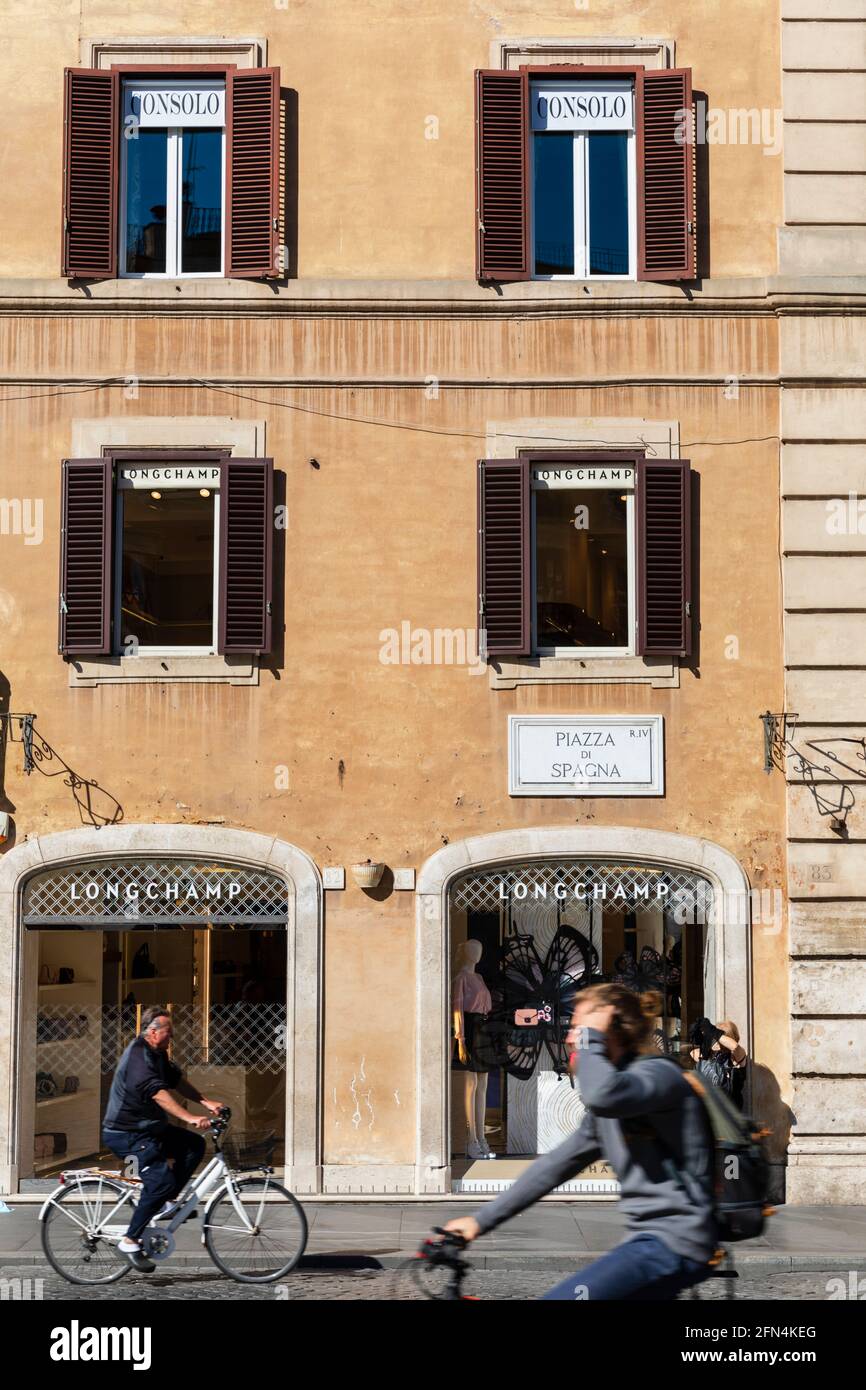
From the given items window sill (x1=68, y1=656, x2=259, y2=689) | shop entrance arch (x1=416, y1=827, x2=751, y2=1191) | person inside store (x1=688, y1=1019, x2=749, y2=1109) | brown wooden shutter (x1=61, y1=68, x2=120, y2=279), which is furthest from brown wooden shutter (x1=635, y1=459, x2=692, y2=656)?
brown wooden shutter (x1=61, y1=68, x2=120, y2=279)

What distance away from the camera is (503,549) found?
15.1m

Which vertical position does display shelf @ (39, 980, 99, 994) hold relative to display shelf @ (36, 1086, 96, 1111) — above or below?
above

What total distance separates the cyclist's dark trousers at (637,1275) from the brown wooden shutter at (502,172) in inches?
431

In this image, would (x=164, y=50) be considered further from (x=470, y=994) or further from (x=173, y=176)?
(x=470, y=994)

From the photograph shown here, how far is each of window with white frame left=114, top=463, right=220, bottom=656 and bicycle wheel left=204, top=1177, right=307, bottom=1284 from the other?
573 cm

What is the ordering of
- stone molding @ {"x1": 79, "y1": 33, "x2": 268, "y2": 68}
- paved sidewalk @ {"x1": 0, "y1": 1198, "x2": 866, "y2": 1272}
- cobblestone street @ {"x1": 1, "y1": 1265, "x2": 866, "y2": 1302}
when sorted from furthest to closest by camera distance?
stone molding @ {"x1": 79, "y1": 33, "x2": 268, "y2": 68} → paved sidewalk @ {"x1": 0, "y1": 1198, "x2": 866, "y2": 1272} → cobblestone street @ {"x1": 1, "y1": 1265, "x2": 866, "y2": 1302}

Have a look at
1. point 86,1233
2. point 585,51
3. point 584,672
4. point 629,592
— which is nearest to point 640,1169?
point 86,1233

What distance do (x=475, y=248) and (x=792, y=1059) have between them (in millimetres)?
7641

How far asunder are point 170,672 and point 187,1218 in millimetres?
5517

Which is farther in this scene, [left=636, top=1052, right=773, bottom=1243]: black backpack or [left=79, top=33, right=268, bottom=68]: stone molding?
[left=79, top=33, right=268, bottom=68]: stone molding

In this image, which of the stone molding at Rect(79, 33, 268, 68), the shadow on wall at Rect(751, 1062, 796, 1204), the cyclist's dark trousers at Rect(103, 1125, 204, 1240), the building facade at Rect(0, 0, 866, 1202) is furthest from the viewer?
the stone molding at Rect(79, 33, 268, 68)

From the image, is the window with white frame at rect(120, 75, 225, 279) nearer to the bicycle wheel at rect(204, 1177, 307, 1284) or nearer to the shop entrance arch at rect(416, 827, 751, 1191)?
the shop entrance arch at rect(416, 827, 751, 1191)

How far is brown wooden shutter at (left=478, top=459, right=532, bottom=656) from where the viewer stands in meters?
15.1

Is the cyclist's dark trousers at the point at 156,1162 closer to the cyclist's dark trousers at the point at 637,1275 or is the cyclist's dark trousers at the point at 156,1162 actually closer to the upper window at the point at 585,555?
the cyclist's dark trousers at the point at 637,1275
